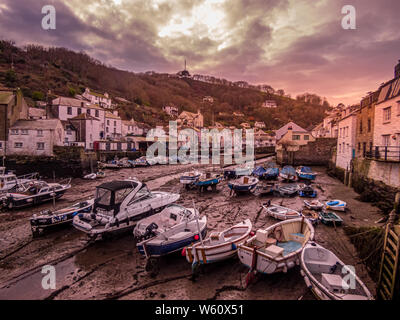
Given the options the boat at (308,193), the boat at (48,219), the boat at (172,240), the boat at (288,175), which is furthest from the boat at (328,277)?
the boat at (288,175)

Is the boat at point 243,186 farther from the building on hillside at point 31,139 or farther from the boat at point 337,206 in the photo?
the building on hillside at point 31,139

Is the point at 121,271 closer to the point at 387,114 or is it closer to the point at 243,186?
the point at 243,186

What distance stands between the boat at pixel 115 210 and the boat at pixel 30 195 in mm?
7407

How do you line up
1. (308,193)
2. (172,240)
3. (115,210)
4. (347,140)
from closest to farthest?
(172,240)
(115,210)
(308,193)
(347,140)

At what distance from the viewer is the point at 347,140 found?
29062mm

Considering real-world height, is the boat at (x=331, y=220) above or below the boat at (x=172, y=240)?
below

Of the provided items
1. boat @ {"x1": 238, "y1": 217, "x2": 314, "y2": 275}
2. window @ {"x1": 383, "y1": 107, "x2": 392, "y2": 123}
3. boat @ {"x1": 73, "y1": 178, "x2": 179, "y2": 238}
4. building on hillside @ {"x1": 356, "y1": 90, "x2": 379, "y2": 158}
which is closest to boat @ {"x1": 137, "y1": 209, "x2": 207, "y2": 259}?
boat @ {"x1": 238, "y1": 217, "x2": 314, "y2": 275}

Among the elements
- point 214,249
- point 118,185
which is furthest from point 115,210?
point 214,249

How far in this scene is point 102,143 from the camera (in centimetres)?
4722

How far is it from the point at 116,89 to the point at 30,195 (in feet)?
420

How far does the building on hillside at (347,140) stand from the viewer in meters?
27.2

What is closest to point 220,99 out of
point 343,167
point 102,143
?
point 102,143
